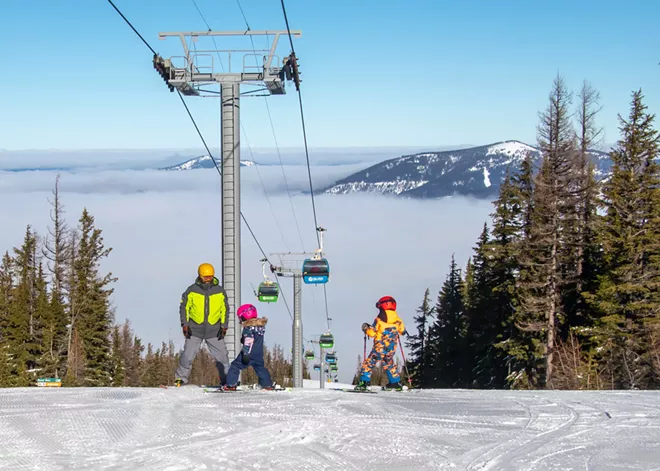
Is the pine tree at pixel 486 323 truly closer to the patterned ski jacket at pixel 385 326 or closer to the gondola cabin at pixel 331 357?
the gondola cabin at pixel 331 357

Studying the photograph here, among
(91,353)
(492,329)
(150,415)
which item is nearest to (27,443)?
(150,415)

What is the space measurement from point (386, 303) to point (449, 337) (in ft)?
181

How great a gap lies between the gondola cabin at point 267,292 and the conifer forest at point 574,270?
12022 millimetres

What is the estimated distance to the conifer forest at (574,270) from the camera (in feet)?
114

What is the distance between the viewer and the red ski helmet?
45.7ft

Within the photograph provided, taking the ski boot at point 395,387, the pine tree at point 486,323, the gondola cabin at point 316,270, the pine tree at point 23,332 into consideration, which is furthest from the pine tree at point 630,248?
the pine tree at point 23,332

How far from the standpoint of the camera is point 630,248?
3578cm

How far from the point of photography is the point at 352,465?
656cm

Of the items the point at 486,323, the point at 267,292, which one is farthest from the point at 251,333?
the point at 486,323

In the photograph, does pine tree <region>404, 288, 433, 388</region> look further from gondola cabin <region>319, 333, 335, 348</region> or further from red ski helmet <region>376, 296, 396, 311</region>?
red ski helmet <region>376, 296, 396, 311</region>

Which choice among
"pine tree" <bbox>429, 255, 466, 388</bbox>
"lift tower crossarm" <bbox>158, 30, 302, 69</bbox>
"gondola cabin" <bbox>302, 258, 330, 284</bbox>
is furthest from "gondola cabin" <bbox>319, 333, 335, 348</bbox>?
"lift tower crossarm" <bbox>158, 30, 302, 69</bbox>

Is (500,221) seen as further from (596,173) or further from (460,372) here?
(460,372)

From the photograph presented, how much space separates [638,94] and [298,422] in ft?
108

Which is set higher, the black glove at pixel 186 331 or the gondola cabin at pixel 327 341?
the black glove at pixel 186 331
